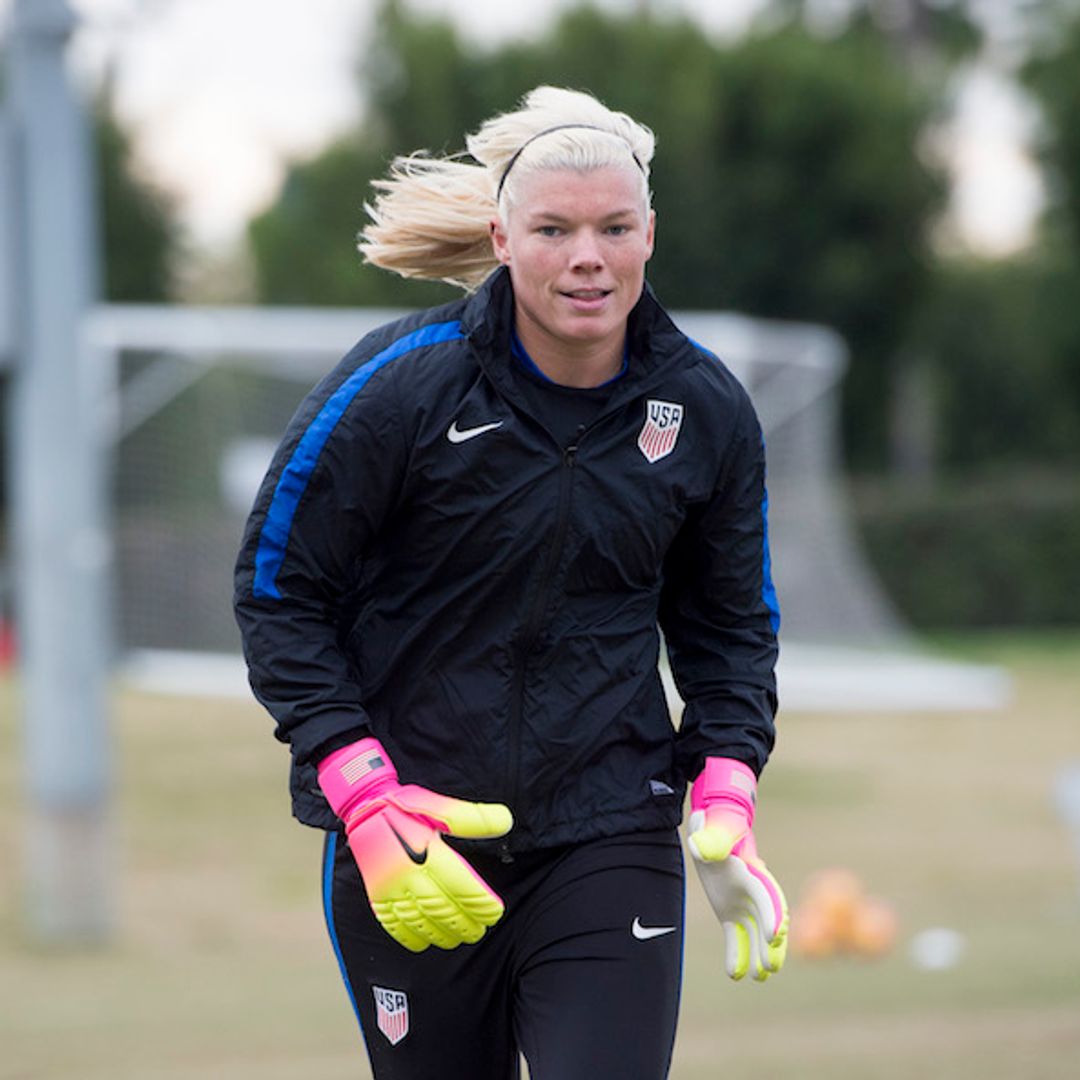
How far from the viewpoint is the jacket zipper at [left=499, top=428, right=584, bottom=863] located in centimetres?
333

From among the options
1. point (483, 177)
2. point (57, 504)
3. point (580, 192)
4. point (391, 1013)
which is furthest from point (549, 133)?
point (57, 504)

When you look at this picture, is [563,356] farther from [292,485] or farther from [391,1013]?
[391,1013]

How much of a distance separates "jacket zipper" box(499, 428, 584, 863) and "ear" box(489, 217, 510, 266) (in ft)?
1.06

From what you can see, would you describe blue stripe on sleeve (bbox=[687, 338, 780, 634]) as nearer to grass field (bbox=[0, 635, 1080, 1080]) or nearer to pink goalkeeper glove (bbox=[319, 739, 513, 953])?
pink goalkeeper glove (bbox=[319, 739, 513, 953])

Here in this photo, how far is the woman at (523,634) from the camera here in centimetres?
329

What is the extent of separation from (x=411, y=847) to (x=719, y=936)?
6.48 meters

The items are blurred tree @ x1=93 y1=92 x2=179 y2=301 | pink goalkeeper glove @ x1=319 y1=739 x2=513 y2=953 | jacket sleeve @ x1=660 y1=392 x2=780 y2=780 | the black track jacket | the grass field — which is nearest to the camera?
pink goalkeeper glove @ x1=319 y1=739 x2=513 y2=953

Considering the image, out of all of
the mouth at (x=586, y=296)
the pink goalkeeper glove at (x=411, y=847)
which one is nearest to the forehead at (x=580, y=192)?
the mouth at (x=586, y=296)

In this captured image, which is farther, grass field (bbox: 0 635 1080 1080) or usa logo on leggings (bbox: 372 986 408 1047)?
grass field (bbox: 0 635 1080 1080)

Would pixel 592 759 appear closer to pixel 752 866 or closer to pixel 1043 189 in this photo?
pixel 752 866

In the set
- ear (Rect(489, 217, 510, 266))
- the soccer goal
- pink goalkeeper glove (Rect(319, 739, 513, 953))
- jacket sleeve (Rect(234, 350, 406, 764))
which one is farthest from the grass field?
ear (Rect(489, 217, 510, 266))

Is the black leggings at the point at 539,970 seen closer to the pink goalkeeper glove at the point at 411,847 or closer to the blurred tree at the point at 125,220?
the pink goalkeeper glove at the point at 411,847

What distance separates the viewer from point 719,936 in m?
9.48

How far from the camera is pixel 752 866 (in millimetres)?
3479
